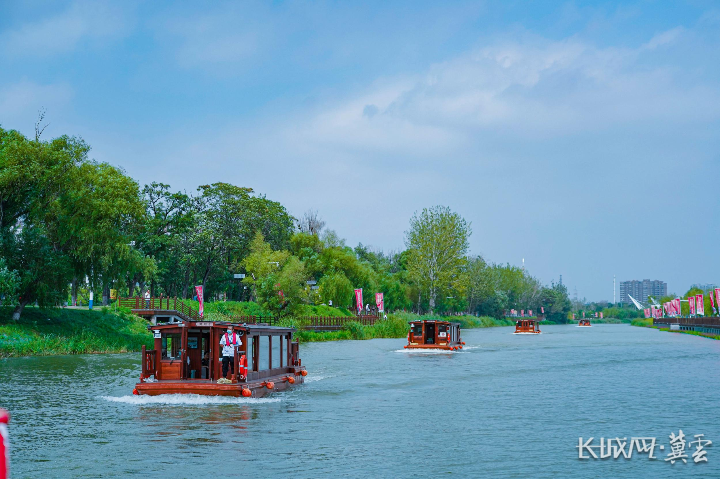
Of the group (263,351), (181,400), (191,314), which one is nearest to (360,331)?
(191,314)

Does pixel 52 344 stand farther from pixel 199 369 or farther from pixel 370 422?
pixel 370 422

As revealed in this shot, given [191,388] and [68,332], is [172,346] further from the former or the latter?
[68,332]

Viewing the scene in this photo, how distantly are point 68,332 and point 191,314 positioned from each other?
16.6 meters

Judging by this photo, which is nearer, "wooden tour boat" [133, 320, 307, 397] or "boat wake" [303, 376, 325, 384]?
"wooden tour boat" [133, 320, 307, 397]

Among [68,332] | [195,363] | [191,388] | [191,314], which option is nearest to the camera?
[191,388]

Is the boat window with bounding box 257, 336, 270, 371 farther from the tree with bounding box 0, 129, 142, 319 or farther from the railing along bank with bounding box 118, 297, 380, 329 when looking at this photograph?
the railing along bank with bounding box 118, 297, 380, 329

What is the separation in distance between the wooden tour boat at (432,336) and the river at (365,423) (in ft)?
57.5

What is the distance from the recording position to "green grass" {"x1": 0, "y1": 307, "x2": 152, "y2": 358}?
4412cm

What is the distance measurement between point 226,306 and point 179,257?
480 inches

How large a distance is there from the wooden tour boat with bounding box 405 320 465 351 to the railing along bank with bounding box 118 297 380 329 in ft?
54.0

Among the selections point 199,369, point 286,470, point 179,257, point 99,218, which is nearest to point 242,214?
point 179,257

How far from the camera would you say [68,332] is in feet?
161

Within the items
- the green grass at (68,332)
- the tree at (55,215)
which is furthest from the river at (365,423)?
the tree at (55,215)

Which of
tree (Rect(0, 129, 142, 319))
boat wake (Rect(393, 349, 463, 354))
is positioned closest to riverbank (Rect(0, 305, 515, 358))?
tree (Rect(0, 129, 142, 319))
